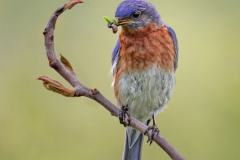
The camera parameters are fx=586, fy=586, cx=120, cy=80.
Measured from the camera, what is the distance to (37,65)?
24.5 feet

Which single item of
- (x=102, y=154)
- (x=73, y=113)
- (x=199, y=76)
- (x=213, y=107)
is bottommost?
(x=102, y=154)

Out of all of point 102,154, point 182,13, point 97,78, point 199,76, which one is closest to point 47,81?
point 102,154

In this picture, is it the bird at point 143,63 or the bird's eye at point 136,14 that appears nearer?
the bird's eye at point 136,14

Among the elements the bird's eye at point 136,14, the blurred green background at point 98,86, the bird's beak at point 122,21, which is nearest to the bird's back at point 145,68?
the bird's eye at point 136,14

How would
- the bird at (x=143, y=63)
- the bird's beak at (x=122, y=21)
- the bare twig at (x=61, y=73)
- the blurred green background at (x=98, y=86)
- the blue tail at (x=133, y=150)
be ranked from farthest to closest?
1. the blurred green background at (x=98, y=86)
2. the blue tail at (x=133, y=150)
3. the bird at (x=143, y=63)
4. the bird's beak at (x=122, y=21)
5. the bare twig at (x=61, y=73)

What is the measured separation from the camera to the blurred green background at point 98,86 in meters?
6.64

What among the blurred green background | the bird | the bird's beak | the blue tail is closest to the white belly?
the bird

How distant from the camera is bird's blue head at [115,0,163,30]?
504cm

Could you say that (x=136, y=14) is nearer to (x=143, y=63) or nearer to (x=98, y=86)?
(x=143, y=63)

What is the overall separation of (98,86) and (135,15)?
2.10 meters

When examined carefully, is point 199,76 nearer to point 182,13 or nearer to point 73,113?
point 182,13

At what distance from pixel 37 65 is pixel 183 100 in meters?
1.91

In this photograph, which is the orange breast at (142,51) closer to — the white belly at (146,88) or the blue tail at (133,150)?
the white belly at (146,88)

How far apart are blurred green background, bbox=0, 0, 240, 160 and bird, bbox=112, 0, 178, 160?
750mm
